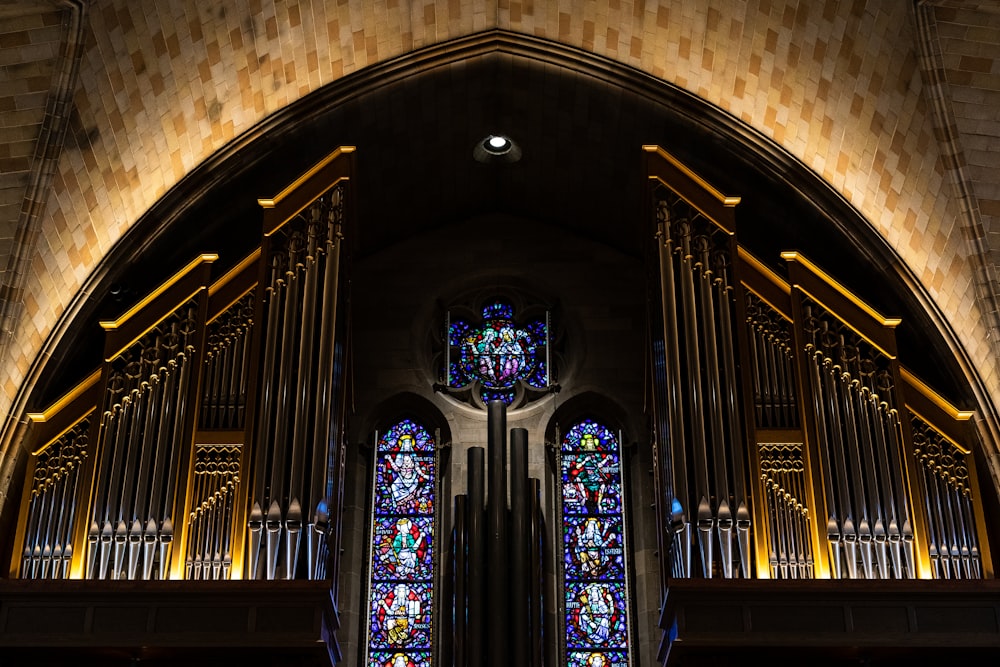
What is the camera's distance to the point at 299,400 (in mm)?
11234

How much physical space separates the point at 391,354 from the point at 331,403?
Answer: 2875 mm

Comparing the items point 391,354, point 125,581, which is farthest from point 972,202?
point 125,581

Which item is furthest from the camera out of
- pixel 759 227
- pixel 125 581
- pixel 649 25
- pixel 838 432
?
pixel 759 227

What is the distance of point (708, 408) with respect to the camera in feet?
36.9

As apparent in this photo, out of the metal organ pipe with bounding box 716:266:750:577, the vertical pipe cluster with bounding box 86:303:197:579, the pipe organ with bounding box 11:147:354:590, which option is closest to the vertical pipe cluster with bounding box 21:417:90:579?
the pipe organ with bounding box 11:147:354:590

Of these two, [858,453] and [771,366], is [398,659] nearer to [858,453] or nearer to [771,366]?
[771,366]

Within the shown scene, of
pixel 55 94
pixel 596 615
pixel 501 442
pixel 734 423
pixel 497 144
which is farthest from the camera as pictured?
pixel 497 144

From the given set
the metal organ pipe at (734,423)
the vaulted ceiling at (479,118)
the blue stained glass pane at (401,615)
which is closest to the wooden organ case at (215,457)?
the vaulted ceiling at (479,118)

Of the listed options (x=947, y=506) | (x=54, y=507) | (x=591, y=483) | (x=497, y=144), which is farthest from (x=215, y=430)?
(x=947, y=506)

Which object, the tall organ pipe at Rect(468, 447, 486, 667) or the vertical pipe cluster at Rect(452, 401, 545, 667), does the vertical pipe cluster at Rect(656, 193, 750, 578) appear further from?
the tall organ pipe at Rect(468, 447, 486, 667)

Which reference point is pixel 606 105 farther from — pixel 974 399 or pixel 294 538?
pixel 294 538

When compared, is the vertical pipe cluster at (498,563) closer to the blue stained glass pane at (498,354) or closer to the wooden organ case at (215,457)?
the wooden organ case at (215,457)

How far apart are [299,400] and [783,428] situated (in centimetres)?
363

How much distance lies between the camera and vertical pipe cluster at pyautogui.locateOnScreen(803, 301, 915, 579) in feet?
34.9
